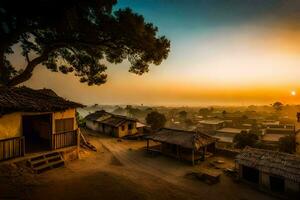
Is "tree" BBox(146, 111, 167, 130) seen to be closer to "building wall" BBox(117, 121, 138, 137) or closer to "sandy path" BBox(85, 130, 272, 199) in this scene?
"building wall" BBox(117, 121, 138, 137)

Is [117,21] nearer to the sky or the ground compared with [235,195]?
nearer to the sky

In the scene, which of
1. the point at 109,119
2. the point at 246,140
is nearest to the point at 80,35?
the point at 109,119

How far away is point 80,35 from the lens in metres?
13.2

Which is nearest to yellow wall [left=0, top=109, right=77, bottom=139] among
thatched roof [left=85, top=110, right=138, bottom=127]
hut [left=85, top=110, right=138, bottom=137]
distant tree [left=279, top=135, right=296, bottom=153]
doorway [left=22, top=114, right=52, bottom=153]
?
doorway [left=22, top=114, right=52, bottom=153]

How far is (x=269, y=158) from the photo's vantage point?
715 inches

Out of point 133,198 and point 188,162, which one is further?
point 188,162

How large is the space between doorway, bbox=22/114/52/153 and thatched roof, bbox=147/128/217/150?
13.6 m

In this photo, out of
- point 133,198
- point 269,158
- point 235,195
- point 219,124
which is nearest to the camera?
point 133,198

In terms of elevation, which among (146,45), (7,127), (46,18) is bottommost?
(7,127)

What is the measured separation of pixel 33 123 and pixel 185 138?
56.2 feet

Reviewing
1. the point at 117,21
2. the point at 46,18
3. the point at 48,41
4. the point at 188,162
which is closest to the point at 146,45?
the point at 117,21

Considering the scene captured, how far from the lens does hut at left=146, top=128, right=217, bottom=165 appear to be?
2275cm

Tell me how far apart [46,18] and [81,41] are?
257cm

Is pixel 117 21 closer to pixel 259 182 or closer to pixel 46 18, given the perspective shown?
pixel 46 18
